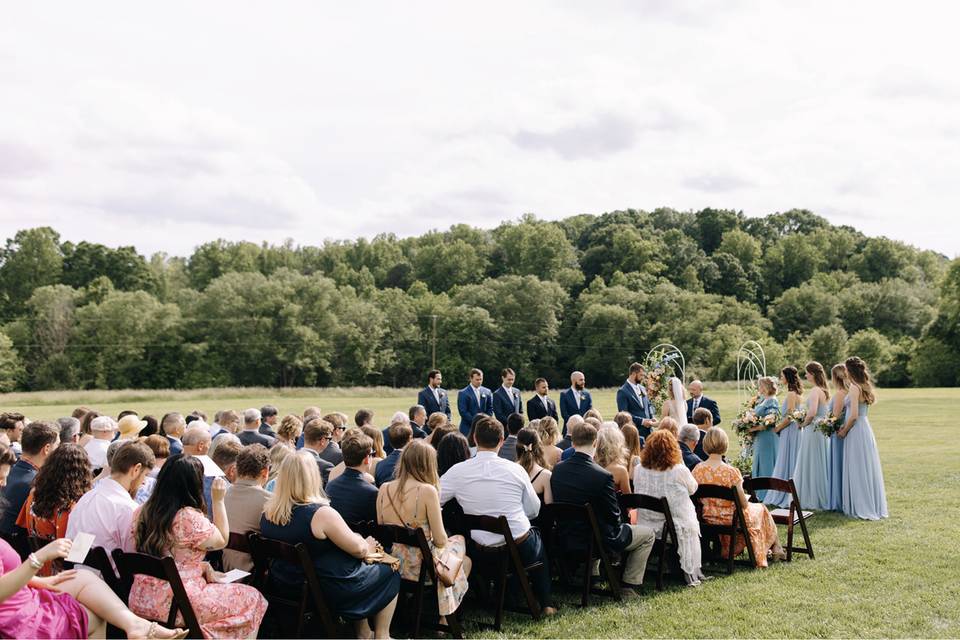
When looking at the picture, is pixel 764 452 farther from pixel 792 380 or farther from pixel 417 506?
pixel 417 506

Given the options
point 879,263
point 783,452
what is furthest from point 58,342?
point 879,263

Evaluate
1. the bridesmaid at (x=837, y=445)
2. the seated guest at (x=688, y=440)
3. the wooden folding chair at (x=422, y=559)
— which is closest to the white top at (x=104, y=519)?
the wooden folding chair at (x=422, y=559)

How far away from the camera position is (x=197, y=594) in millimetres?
5109

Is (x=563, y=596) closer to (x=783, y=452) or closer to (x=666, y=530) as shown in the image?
(x=666, y=530)

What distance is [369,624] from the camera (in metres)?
6.11

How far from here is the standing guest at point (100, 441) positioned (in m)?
8.24

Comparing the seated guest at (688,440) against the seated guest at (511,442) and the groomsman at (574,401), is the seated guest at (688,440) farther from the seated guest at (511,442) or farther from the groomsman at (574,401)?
the groomsman at (574,401)

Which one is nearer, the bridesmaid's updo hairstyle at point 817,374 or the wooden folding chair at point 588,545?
the wooden folding chair at point 588,545

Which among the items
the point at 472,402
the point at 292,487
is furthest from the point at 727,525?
the point at 472,402

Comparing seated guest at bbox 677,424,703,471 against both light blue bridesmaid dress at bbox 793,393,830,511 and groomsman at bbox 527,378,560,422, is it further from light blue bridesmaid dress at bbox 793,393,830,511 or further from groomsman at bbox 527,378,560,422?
groomsman at bbox 527,378,560,422

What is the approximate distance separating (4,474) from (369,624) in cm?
339

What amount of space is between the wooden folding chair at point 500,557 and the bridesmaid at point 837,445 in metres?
6.32

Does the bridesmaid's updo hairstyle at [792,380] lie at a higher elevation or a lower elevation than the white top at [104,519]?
higher

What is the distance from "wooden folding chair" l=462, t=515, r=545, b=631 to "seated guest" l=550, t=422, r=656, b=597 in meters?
0.61
